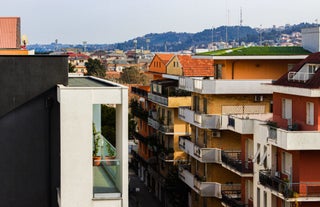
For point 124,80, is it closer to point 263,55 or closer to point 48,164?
point 263,55

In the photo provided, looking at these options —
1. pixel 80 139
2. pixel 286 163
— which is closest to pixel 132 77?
pixel 286 163

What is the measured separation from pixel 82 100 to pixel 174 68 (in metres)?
43.4

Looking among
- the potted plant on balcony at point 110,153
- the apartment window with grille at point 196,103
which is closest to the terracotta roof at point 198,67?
the apartment window with grille at point 196,103

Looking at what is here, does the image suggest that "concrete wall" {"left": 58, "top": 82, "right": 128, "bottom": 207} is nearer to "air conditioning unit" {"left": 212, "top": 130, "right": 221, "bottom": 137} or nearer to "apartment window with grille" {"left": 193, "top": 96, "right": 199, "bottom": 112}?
"air conditioning unit" {"left": 212, "top": 130, "right": 221, "bottom": 137}

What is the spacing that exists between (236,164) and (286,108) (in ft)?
23.6

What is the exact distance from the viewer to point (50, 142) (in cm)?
2150

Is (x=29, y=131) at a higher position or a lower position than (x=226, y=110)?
higher

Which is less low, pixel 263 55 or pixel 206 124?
pixel 263 55

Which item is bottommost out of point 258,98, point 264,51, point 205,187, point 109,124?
point 205,187

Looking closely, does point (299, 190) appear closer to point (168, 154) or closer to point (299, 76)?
point (299, 76)

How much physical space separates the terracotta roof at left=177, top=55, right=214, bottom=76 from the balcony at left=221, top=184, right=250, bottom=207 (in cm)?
1459

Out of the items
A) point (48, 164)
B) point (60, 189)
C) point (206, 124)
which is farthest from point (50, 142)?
point (206, 124)

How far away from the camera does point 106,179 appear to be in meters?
20.8

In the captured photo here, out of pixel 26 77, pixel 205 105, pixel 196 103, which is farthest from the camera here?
pixel 196 103
